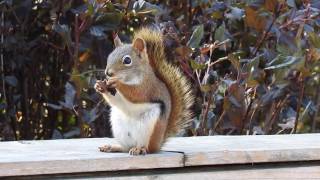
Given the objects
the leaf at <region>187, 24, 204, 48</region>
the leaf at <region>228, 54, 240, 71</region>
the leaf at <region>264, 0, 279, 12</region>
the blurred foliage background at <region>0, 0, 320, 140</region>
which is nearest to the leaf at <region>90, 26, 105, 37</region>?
the blurred foliage background at <region>0, 0, 320, 140</region>

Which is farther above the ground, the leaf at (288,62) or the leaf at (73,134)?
the leaf at (288,62)

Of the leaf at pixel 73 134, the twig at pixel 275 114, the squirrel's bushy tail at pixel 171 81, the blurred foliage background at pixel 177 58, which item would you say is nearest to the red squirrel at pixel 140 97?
the squirrel's bushy tail at pixel 171 81

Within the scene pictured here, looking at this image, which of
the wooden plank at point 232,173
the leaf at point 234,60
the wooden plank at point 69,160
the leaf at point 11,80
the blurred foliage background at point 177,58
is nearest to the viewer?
the wooden plank at point 69,160

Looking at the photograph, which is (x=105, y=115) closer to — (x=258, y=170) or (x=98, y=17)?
(x=98, y=17)

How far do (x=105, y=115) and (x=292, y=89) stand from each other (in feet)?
2.16

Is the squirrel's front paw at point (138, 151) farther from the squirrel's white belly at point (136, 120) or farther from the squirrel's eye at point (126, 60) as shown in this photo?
the squirrel's eye at point (126, 60)

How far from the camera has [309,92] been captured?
3.08m

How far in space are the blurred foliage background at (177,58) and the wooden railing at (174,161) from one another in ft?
1.56

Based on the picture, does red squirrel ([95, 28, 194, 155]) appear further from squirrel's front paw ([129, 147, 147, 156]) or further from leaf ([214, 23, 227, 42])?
leaf ([214, 23, 227, 42])

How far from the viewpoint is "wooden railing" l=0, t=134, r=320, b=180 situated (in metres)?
1.64

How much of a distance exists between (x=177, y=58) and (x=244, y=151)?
0.83m

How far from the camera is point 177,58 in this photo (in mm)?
2588

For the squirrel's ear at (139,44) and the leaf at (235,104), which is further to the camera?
the leaf at (235,104)

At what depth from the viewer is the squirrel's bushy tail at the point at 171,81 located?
182 centimetres
